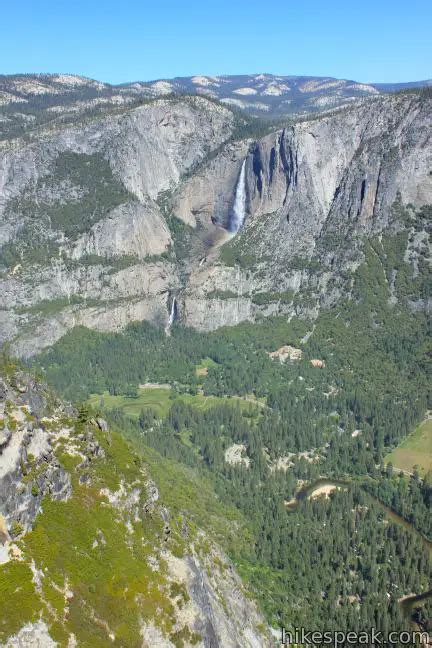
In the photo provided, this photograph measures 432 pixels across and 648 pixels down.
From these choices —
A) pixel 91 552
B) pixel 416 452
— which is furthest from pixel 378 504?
pixel 91 552

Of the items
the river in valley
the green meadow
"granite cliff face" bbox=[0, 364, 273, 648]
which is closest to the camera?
"granite cliff face" bbox=[0, 364, 273, 648]

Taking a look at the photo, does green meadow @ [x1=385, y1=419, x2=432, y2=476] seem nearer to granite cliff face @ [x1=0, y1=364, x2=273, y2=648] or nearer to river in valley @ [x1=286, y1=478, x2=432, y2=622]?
river in valley @ [x1=286, y1=478, x2=432, y2=622]

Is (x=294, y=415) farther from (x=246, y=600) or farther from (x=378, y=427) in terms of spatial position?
(x=246, y=600)

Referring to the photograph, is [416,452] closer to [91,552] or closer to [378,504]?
[378,504]

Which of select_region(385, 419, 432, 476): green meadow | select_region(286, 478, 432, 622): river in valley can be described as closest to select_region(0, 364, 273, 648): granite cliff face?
select_region(286, 478, 432, 622): river in valley

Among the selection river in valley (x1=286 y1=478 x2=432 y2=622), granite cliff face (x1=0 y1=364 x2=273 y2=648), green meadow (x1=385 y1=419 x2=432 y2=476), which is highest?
granite cliff face (x1=0 y1=364 x2=273 y2=648)

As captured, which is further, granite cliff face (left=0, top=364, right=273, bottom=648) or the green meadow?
the green meadow

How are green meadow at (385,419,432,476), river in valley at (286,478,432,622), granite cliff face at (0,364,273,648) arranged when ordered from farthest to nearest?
green meadow at (385,419,432,476), river in valley at (286,478,432,622), granite cliff face at (0,364,273,648)

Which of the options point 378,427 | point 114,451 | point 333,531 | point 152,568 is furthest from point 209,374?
point 152,568

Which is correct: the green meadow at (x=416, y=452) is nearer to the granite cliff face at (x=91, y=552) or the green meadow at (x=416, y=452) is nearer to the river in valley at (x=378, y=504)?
the river in valley at (x=378, y=504)
